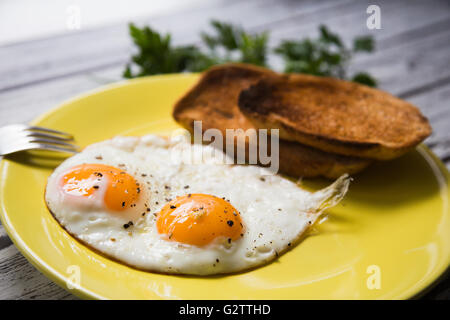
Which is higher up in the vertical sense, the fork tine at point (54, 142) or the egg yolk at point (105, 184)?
the fork tine at point (54, 142)

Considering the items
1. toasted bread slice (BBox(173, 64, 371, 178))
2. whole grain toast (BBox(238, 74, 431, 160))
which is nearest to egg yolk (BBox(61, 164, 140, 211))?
toasted bread slice (BBox(173, 64, 371, 178))

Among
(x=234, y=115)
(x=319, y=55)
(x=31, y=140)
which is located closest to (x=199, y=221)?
(x=234, y=115)

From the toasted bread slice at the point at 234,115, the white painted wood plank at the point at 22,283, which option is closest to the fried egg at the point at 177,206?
the toasted bread slice at the point at 234,115

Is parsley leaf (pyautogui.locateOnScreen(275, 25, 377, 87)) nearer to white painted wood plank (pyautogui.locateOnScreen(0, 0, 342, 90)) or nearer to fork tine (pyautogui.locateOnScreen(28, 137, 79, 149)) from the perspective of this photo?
white painted wood plank (pyautogui.locateOnScreen(0, 0, 342, 90))

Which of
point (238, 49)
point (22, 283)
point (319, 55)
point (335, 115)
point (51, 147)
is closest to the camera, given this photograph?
point (22, 283)

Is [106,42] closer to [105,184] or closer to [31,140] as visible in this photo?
[31,140]

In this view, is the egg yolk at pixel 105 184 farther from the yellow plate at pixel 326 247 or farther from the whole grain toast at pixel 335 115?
the whole grain toast at pixel 335 115
